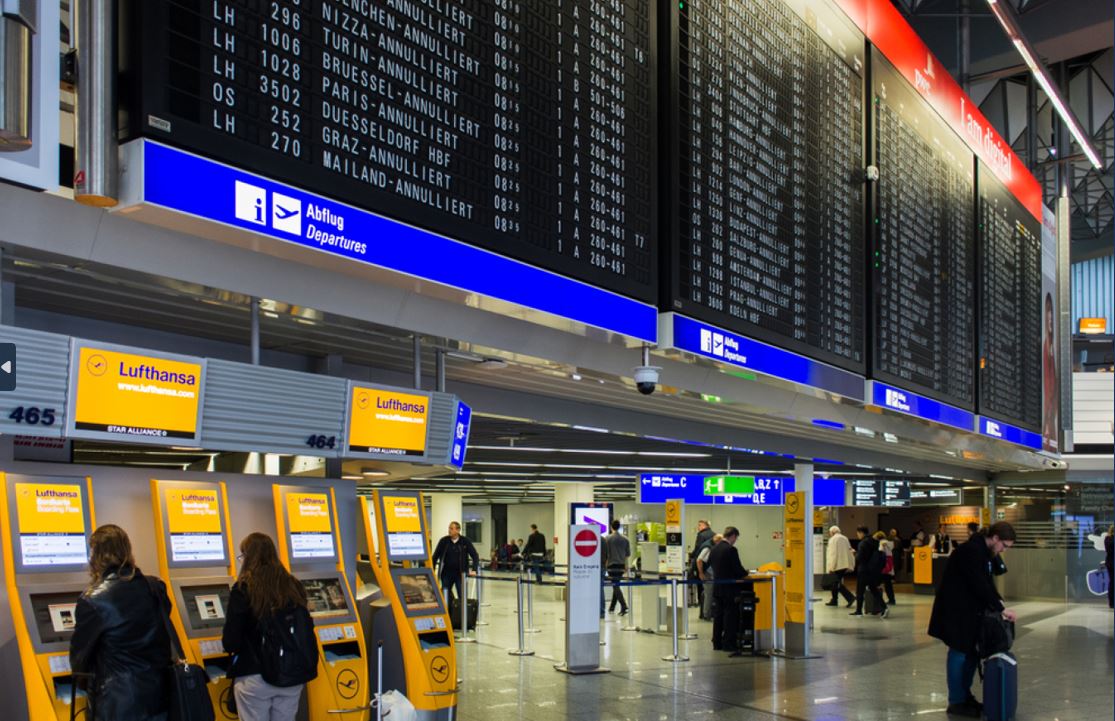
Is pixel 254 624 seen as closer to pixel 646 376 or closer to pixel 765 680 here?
pixel 646 376

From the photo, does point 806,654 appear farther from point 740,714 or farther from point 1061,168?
point 1061,168

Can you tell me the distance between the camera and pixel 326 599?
24.0ft

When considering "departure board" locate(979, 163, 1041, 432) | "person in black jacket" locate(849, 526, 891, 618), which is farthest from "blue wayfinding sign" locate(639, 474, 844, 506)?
"departure board" locate(979, 163, 1041, 432)

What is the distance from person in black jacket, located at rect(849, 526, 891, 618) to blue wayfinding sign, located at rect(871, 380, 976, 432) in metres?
8.08

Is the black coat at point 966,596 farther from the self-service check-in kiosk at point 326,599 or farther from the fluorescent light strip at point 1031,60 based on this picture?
the fluorescent light strip at point 1031,60

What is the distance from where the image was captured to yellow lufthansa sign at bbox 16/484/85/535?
18.7 feet

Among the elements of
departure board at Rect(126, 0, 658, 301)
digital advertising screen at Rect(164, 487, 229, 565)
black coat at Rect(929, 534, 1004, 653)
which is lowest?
black coat at Rect(929, 534, 1004, 653)

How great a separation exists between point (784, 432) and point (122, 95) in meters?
12.1

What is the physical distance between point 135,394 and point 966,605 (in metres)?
6.78

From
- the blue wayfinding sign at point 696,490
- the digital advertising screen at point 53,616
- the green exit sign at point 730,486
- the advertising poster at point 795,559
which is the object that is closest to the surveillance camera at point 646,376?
the digital advertising screen at point 53,616

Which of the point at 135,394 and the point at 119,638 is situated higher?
the point at 135,394

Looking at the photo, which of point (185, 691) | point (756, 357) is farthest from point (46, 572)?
point (756, 357)

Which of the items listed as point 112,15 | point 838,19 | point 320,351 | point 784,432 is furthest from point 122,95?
point 784,432

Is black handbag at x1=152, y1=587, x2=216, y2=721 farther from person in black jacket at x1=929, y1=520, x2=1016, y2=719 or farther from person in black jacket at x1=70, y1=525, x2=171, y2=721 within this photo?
person in black jacket at x1=929, y1=520, x2=1016, y2=719
